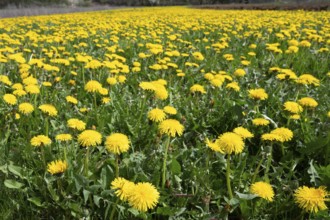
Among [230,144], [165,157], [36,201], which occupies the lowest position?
[36,201]

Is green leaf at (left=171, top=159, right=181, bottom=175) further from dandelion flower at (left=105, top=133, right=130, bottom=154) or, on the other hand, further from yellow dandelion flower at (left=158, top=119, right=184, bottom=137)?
dandelion flower at (left=105, top=133, right=130, bottom=154)

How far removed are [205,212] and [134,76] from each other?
2443 mm

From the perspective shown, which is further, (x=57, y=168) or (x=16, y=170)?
(x=16, y=170)

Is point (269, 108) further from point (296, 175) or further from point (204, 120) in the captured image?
point (296, 175)

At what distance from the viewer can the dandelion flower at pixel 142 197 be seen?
1.26 meters

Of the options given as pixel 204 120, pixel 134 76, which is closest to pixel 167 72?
pixel 134 76

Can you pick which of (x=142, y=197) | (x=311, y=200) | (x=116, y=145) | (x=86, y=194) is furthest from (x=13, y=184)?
(x=311, y=200)

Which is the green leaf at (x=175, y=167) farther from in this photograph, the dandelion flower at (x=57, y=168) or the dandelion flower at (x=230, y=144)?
the dandelion flower at (x=57, y=168)

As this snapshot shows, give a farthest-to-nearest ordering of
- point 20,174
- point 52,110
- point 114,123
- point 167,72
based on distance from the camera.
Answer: point 167,72, point 114,123, point 52,110, point 20,174

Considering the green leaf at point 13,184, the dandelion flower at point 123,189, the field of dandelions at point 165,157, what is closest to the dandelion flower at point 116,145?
the field of dandelions at point 165,157

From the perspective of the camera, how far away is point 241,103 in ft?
9.00

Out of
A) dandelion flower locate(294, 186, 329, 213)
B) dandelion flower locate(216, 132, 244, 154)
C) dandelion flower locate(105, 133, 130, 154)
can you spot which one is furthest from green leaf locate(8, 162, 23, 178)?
dandelion flower locate(294, 186, 329, 213)

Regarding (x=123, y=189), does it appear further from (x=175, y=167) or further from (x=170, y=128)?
(x=175, y=167)

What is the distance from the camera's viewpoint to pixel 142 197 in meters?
1.28
